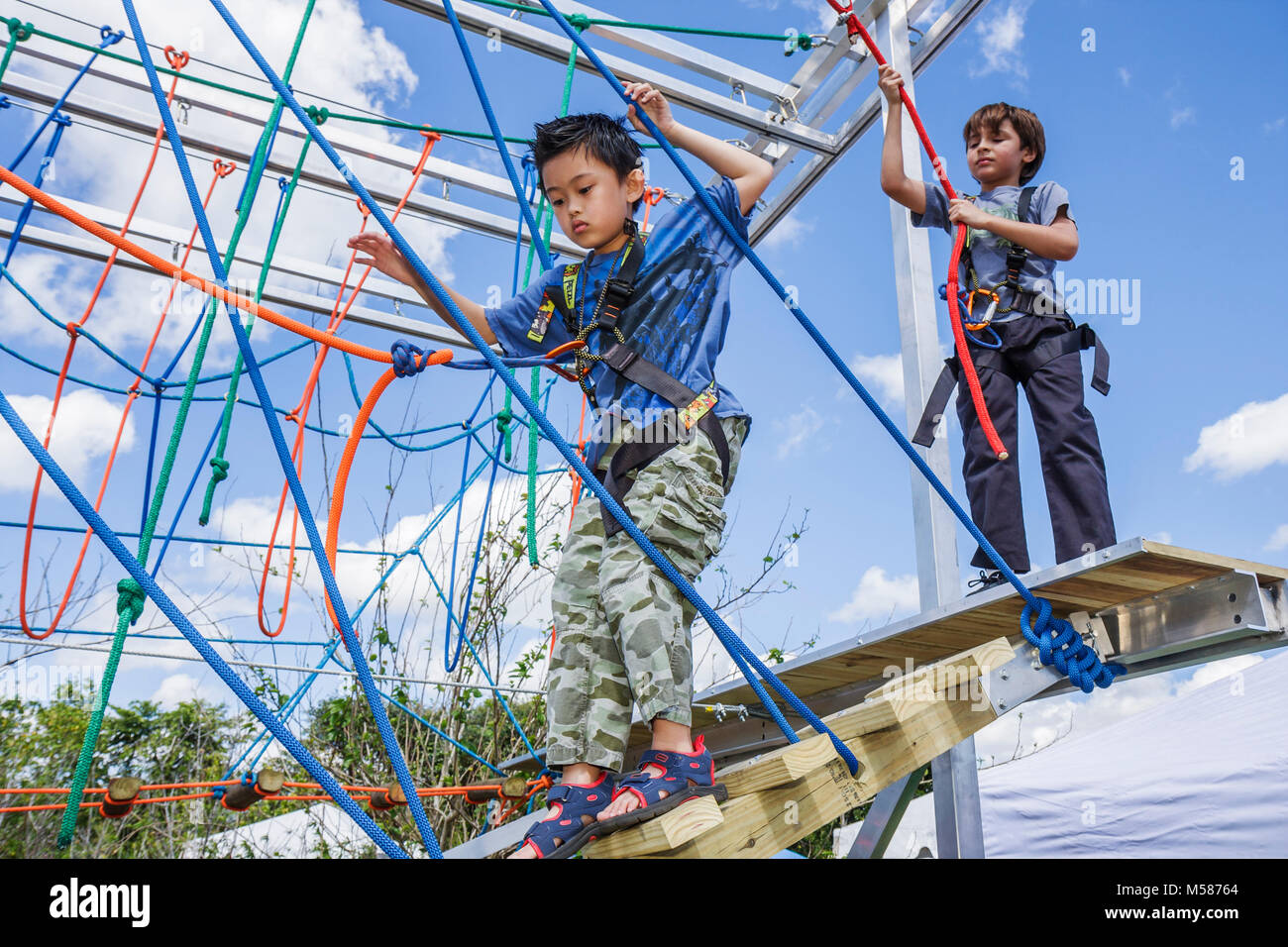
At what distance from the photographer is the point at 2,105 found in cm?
314

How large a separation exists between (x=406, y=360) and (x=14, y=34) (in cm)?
228

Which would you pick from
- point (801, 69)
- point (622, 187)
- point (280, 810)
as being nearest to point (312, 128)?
point (622, 187)

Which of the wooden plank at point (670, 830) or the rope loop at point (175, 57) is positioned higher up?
the rope loop at point (175, 57)

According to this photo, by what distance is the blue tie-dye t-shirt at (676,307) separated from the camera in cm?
184

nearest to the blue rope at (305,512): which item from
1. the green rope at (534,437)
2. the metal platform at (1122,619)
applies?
the green rope at (534,437)

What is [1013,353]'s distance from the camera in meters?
2.38

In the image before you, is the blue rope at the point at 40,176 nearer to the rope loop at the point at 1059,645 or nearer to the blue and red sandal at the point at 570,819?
the blue and red sandal at the point at 570,819

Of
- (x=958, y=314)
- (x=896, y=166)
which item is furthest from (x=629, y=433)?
(x=896, y=166)

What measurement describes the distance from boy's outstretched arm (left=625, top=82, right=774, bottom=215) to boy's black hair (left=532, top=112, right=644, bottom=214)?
5 centimetres

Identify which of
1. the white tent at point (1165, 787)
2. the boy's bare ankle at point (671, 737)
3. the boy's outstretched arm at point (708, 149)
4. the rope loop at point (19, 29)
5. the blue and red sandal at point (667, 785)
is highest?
the rope loop at point (19, 29)

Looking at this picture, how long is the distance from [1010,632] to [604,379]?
1.06 meters

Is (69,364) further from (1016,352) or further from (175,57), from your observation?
(1016,352)

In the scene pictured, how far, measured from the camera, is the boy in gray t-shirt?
7.25ft
